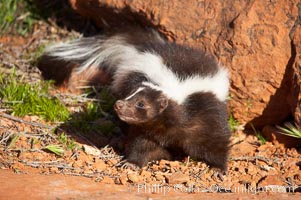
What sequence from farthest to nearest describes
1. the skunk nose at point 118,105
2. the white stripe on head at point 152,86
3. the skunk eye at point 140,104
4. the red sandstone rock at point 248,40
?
the red sandstone rock at point 248,40, the white stripe on head at point 152,86, the skunk eye at point 140,104, the skunk nose at point 118,105

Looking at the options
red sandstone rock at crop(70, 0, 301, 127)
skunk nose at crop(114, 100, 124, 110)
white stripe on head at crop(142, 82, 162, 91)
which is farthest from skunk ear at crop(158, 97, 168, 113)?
red sandstone rock at crop(70, 0, 301, 127)

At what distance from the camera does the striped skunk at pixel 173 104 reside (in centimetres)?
555

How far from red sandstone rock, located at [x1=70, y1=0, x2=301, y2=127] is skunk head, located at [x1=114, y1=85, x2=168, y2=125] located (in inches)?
48.3

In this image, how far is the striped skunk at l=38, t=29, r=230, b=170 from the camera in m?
5.55

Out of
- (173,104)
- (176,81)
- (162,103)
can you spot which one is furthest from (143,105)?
(176,81)

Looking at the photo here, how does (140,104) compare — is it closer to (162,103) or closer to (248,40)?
(162,103)

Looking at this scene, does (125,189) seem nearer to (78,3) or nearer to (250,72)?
(250,72)

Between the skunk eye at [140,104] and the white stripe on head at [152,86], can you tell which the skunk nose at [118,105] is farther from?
the white stripe on head at [152,86]

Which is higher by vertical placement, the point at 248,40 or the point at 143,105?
the point at 248,40

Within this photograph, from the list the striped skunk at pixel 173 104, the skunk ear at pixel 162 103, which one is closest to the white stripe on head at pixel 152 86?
the striped skunk at pixel 173 104

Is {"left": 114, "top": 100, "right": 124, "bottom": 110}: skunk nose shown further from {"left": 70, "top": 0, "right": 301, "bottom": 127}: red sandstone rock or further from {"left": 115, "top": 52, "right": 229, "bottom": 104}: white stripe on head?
{"left": 70, "top": 0, "right": 301, "bottom": 127}: red sandstone rock

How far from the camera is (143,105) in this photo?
5500mm

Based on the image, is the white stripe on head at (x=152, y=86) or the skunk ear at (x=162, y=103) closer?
the skunk ear at (x=162, y=103)

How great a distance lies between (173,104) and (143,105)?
0.30 metres
